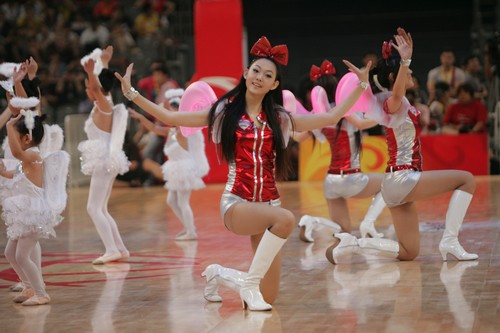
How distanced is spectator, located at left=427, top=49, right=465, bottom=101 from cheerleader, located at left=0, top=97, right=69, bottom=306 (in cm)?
904

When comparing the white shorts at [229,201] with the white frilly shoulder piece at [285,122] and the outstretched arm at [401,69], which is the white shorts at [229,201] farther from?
the outstretched arm at [401,69]

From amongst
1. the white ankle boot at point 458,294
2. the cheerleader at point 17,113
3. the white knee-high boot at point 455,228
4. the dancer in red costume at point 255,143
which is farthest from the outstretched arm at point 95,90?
the white ankle boot at point 458,294

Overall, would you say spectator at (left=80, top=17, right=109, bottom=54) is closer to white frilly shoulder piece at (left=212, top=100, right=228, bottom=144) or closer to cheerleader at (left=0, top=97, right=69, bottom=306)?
cheerleader at (left=0, top=97, right=69, bottom=306)

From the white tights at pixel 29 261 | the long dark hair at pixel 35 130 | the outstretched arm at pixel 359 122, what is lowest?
the white tights at pixel 29 261

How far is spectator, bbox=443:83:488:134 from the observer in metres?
14.2

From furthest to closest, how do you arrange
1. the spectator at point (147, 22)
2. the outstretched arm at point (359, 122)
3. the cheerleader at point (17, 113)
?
the spectator at point (147, 22), the outstretched arm at point (359, 122), the cheerleader at point (17, 113)

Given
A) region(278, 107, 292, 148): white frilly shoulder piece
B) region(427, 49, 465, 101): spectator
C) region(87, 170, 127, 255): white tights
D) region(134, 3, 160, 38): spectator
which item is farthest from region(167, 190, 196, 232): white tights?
region(134, 3, 160, 38): spectator

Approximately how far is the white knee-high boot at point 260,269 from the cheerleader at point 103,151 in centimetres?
251

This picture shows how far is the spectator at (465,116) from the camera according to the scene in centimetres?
1422

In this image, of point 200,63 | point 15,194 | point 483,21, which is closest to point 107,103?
point 15,194

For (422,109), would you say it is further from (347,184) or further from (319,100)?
(319,100)

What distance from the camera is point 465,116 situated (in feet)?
46.8

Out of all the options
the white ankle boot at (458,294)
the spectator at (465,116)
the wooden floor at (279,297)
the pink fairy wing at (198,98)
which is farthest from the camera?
the spectator at (465,116)

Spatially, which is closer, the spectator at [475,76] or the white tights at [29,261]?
the white tights at [29,261]
